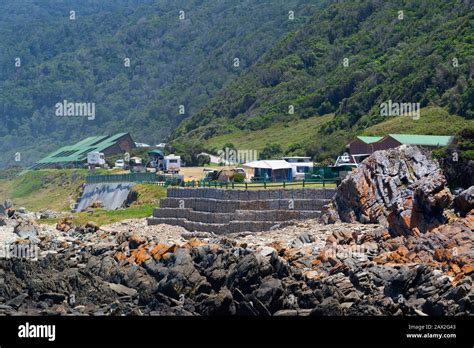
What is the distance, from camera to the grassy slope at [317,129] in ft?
291

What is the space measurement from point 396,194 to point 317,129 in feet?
191

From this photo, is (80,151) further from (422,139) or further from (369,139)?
(422,139)

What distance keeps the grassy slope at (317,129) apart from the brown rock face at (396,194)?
23.8m

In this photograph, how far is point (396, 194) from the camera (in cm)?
5584

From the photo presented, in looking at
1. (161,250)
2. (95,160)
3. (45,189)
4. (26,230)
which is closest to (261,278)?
(161,250)

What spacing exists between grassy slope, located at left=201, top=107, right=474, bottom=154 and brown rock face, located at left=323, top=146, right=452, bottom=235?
23.8 meters

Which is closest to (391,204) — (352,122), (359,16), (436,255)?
(436,255)

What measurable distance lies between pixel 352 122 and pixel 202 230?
4598cm

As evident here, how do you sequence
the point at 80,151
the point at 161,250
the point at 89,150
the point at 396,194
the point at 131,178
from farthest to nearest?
the point at 80,151, the point at 89,150, the point at 131,178, the point at 396,194, the point at 161,250

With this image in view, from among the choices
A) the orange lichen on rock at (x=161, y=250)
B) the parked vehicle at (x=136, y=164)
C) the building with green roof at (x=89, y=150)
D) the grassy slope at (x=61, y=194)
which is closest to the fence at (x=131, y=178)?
the grassy slope at (x=61, y=194)

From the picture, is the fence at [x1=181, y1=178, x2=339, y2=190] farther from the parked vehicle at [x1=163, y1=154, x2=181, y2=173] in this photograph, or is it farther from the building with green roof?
the building with green roof

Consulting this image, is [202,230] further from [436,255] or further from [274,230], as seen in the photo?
[436,255]

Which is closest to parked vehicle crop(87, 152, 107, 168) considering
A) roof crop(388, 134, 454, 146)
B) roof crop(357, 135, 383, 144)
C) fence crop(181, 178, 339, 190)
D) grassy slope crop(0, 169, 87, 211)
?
grassy slope crop(0, 169, 87, 211)

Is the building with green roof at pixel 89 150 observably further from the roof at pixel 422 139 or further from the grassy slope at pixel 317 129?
the roof at pixel 422 139
